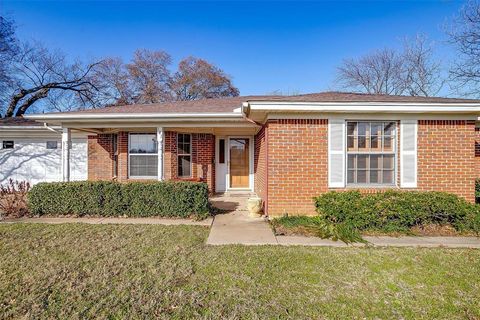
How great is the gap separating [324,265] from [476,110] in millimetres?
5354

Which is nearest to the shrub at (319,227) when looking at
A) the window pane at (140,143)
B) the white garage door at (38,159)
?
the window pane at (140,143)

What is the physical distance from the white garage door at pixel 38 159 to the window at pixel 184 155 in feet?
16.1

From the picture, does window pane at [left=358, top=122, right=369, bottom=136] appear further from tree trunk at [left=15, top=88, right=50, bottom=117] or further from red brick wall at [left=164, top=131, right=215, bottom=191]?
tree trunk at [left=15, top=88, right=50, bottom=117]

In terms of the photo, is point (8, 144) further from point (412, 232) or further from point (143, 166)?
point (412, 232)

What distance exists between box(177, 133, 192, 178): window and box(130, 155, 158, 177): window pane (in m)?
0.89

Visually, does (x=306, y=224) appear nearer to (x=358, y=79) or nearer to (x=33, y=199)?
(x=33, y=199)

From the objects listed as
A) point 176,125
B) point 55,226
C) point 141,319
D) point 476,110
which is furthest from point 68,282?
point 476,110

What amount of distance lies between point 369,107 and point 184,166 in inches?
253

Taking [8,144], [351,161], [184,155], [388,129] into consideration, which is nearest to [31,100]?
[8,144]

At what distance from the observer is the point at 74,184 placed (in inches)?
273

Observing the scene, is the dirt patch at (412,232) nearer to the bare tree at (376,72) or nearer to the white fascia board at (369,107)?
the white fascia board at (369,107)

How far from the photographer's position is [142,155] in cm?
938

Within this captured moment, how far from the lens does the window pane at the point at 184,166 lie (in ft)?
31.9

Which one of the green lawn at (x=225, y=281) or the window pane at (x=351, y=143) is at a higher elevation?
the window pane at (x=351, y=143)
